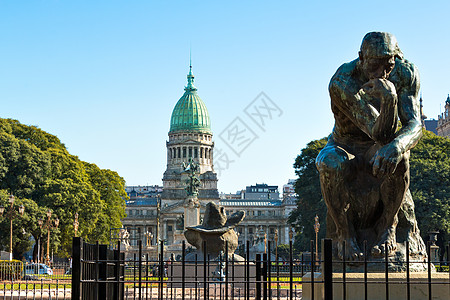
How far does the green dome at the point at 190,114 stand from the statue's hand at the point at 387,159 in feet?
486

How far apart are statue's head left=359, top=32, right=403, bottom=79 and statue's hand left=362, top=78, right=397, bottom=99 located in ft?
0.35

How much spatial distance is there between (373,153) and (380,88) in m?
0.69

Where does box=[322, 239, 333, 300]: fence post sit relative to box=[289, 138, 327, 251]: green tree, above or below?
below

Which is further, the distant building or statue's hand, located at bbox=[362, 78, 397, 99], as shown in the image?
the distant building

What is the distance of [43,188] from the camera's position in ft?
170

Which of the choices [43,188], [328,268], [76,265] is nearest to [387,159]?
[328,268]

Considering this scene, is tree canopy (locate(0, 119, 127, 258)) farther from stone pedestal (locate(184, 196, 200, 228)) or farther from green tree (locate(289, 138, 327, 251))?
green tree (locate(289, 138, 327, 251))

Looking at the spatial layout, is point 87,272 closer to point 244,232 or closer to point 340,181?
point 340,181

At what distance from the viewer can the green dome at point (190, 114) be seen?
156 m

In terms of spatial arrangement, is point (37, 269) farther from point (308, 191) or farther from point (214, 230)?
point (308, 191)

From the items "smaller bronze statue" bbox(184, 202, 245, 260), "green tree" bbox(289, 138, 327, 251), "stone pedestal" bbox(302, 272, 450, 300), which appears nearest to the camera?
"stone pedestal" bbox(302, 272, 450, 300)

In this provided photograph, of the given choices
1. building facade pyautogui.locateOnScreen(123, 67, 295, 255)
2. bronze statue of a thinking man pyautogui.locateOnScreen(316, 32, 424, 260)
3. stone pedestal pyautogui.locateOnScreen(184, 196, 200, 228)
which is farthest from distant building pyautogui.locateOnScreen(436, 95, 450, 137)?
bronze statue of a thinking man pyautogui.locateOnScreen(316, 32, 424, 260)

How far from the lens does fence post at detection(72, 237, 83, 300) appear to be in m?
6.26

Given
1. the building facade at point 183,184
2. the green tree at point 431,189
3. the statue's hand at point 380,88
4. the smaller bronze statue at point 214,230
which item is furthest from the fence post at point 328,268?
the building facade at point 183,184
